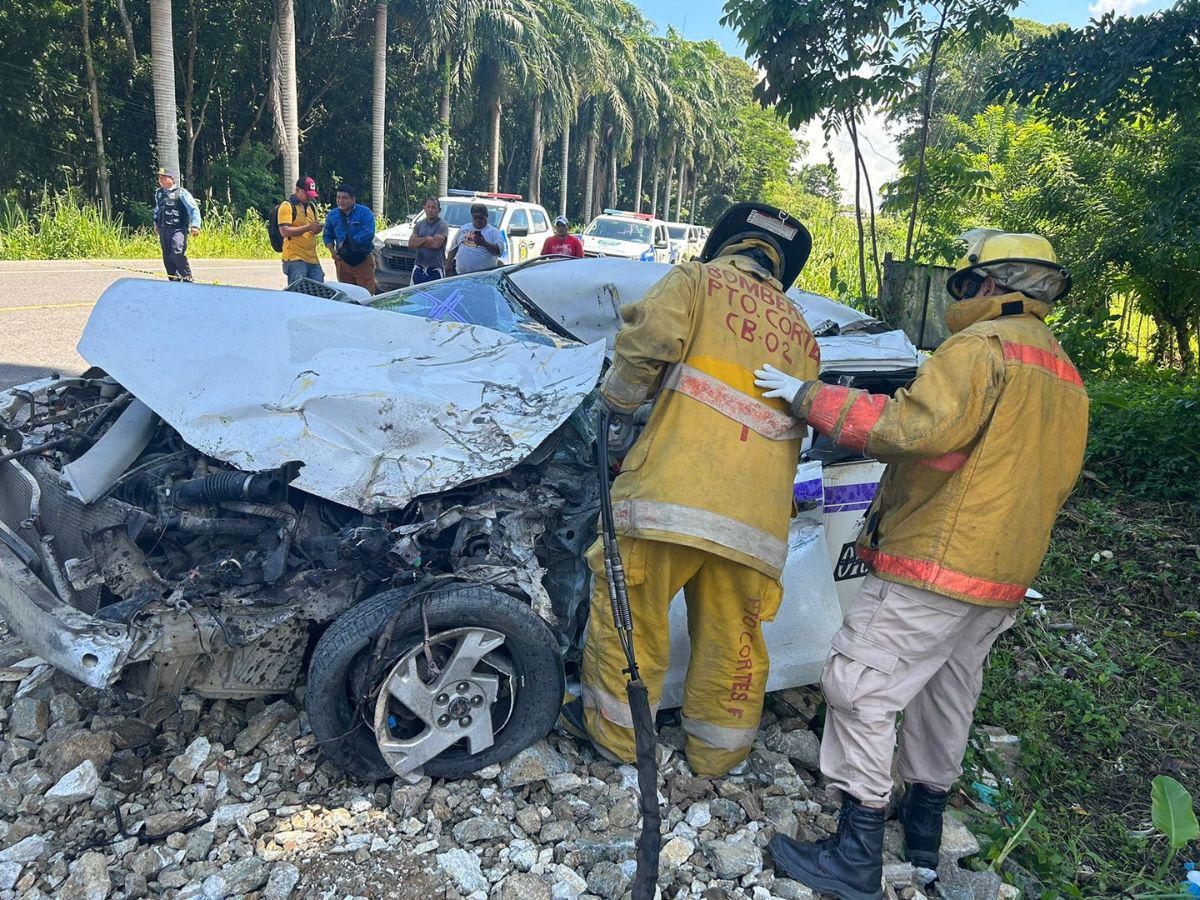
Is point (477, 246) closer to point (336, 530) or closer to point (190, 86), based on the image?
point (336, 530)

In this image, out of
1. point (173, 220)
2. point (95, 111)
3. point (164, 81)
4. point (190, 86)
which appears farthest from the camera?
point (190, 86)

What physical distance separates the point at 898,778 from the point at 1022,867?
16.9 inches

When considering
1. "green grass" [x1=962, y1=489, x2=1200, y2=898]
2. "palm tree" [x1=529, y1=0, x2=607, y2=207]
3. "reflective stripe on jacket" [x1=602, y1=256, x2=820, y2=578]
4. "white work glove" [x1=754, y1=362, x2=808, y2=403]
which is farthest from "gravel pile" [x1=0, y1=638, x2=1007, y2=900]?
"palm tree" [x1=529, y1=0, x2=607, y2=207]

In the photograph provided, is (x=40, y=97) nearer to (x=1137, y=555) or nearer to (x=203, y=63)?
(x=203, y=63)

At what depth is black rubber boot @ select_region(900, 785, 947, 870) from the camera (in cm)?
256

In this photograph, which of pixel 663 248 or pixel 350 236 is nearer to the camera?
pixel 350 236

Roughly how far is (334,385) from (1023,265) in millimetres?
2114

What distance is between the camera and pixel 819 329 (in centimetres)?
409

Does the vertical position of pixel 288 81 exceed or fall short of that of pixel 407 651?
it exceeds it

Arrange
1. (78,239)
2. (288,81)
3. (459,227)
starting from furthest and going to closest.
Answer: (288,81)
(78,239)
(459,227)

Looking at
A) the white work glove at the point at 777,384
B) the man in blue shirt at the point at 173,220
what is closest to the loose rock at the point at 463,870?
the white work glove at the point at 777,384

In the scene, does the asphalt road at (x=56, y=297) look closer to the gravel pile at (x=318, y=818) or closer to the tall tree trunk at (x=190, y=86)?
the gravel pile at (x=318, y=818)

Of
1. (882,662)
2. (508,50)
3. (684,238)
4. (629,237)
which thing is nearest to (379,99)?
(508,50)

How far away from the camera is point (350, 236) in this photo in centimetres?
852
